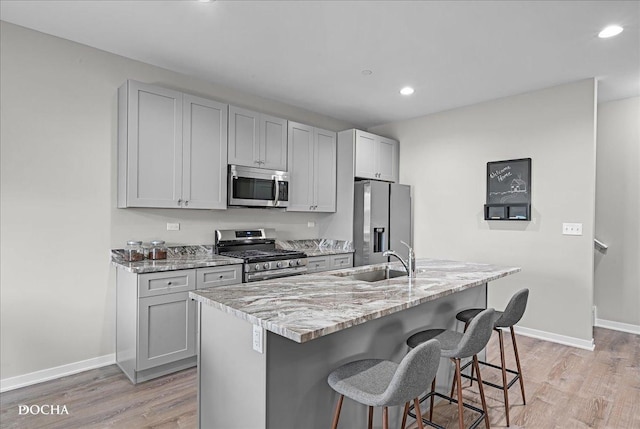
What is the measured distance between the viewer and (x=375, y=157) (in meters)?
4.99

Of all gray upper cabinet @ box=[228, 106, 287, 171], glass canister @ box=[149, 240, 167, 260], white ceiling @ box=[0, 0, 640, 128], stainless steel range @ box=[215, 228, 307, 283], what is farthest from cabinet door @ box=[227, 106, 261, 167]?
glass canister @ box=[149, 240, 167, 260]

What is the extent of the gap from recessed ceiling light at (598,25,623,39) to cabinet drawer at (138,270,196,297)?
380cm

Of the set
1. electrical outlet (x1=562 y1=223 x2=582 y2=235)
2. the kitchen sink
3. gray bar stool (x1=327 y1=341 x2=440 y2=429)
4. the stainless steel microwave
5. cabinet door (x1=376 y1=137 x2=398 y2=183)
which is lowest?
gray bar stool (x1=327 y1=341 x2=440 y2=429)

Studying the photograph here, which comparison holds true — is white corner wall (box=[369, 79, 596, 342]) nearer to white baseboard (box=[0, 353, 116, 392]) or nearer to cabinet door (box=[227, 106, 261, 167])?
cabinet door (box=[227, 106, 261, 167])

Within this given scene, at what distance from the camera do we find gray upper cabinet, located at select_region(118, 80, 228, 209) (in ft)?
9.96

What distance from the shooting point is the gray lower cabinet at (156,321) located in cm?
273

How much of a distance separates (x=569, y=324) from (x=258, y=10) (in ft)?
13.9

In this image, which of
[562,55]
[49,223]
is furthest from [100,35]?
[562,55]

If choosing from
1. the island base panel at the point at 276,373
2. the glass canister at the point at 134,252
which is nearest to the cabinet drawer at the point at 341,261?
the glass canister at the point at 134,252

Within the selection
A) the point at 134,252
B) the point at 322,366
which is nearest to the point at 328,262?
the point at 134,252

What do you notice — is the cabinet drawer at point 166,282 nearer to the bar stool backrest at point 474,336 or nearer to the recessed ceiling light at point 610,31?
the bar stool backrest at point 474,336

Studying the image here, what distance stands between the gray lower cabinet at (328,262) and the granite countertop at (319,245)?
0.20 ft

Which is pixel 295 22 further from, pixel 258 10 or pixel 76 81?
pixel 76 81

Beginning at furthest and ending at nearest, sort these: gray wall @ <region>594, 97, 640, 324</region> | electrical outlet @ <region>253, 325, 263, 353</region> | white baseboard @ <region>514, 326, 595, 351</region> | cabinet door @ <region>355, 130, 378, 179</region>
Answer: cabinet door @ <region>355, 130, 378, 179</region> < gray wall @ <region>594, 97, 640, 324</region> < white baseboard @ <region>514, 326, 595, 351</region> < electrical outlet @ <region>253, 325, 263, 353</region>
